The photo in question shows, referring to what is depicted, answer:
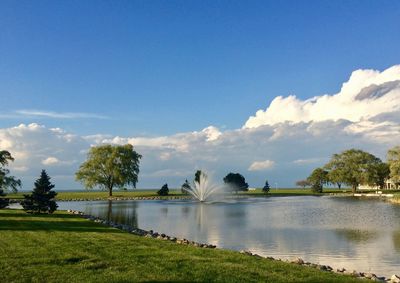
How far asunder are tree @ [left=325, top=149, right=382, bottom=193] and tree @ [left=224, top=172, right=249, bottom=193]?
3103cm

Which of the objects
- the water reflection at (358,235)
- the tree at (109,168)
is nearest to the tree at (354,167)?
the tree at (109,168)

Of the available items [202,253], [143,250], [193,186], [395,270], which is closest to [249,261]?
[202,253]

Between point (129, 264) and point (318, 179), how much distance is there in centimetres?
14388

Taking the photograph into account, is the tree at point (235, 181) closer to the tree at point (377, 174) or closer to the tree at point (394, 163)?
the tree at point (377, 174)

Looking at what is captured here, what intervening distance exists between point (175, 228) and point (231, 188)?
11365cm

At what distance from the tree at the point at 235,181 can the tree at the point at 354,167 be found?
102 feet

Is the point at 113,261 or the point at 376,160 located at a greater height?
the point at 376,160

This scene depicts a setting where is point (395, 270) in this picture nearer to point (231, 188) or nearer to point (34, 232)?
point (34, 232)

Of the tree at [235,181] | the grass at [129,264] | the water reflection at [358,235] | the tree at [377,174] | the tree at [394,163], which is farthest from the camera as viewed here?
the tree at [235,181]

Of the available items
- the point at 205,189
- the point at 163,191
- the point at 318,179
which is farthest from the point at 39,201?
the point at 318,179

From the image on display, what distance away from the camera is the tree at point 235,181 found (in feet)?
487

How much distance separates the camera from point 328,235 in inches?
1190

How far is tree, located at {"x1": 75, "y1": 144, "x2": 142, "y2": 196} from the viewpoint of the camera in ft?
336

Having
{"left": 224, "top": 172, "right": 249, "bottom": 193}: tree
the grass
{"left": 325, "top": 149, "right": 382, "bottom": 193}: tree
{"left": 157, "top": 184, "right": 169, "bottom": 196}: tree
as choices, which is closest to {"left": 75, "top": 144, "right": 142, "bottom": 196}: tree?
{"left": 157, "top": 184, "right": 169, "bottom": 196}: tree
